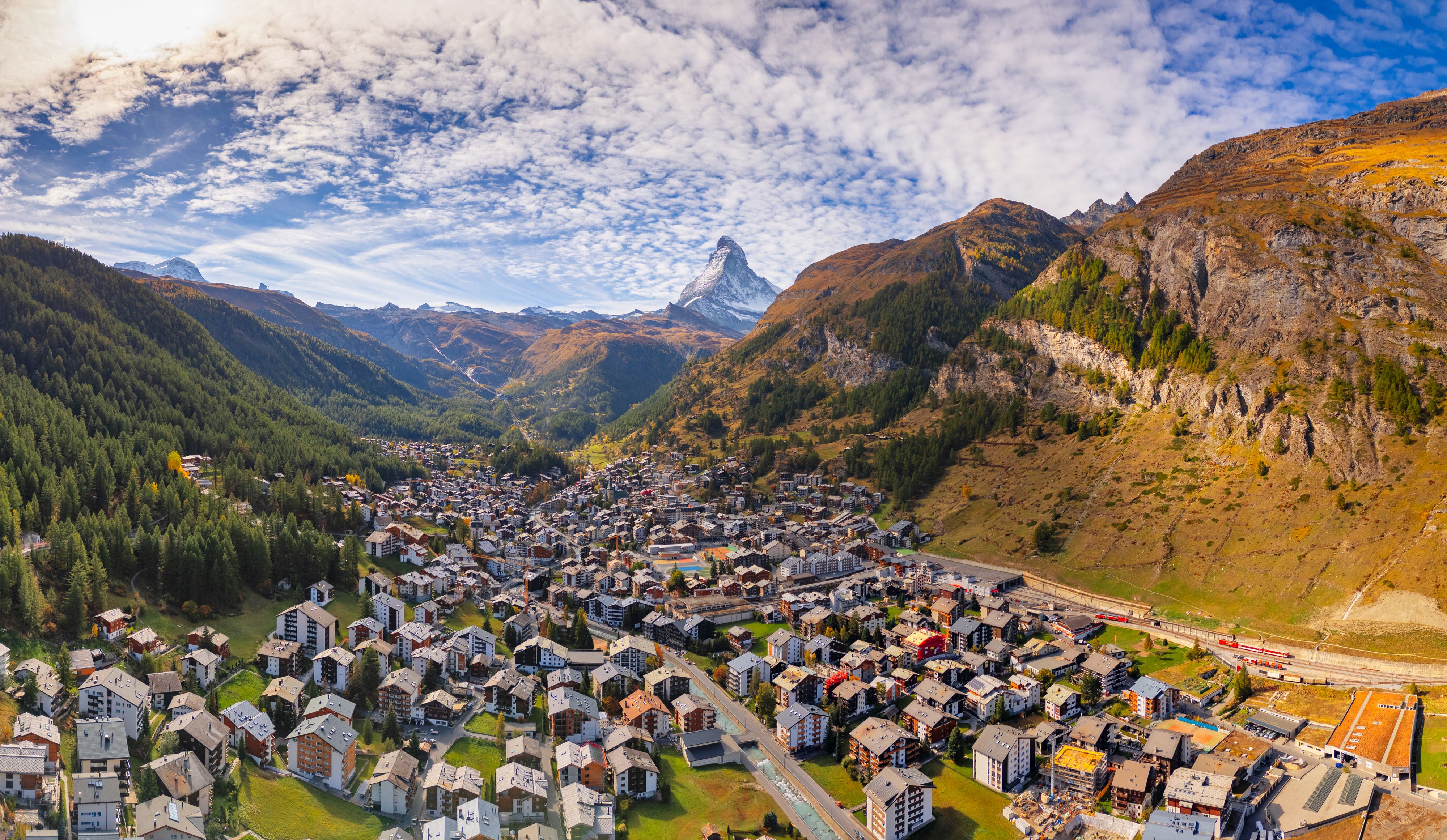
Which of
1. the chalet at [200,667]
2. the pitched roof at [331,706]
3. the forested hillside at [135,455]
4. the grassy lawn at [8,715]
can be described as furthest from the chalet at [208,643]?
the grassy lawn at [8,715]

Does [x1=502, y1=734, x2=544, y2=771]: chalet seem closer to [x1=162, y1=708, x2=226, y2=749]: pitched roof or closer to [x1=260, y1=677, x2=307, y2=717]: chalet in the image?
[x1=260, y1=677, x2=307, y2=717]: chalet

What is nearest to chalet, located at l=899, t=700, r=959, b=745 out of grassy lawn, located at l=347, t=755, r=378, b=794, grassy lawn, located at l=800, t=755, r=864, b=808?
grassy lawn, located at l=800, t=755, r=864, b=808

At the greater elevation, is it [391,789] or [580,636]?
[580,636]

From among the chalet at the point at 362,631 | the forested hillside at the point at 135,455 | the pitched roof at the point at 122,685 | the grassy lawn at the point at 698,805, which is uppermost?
the forested hillside at the point at 135,455

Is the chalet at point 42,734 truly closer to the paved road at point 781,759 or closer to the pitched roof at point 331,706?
the pitched roof at point 331,706

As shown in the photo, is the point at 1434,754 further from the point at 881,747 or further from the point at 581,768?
the point at 581,768

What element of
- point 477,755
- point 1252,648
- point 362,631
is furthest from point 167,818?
point 1252,648
